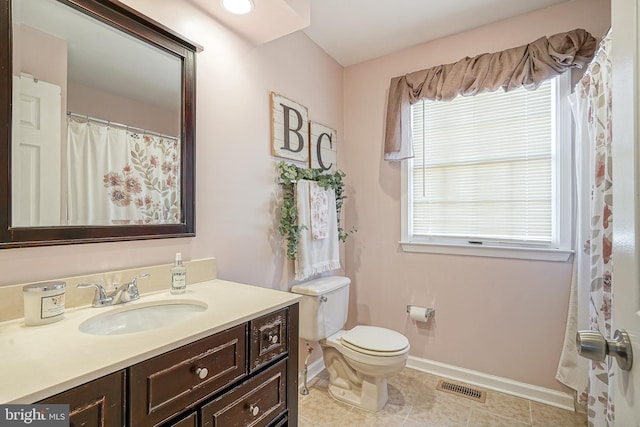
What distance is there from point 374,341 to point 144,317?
126cm

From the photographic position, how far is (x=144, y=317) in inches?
45.3

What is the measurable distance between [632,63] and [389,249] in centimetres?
201

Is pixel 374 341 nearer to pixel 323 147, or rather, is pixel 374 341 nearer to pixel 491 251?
pixel 491 251

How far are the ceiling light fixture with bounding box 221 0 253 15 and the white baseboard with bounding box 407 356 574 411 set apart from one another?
2.49 m

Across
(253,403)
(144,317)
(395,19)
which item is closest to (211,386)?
(253,403)

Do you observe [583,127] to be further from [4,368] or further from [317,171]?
[4,368]

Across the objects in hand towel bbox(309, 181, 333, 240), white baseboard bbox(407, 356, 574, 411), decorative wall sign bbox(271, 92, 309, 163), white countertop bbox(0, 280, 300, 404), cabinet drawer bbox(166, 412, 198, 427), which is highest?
decorative wall sign bbox(271, 92, 309, 163)

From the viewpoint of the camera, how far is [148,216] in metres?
1.29

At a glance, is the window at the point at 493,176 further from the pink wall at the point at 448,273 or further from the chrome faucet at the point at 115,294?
the chrome faucet at the point at 115,294

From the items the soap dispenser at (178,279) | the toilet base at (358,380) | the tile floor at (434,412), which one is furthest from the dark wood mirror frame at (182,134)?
the tile floor at (434,412)

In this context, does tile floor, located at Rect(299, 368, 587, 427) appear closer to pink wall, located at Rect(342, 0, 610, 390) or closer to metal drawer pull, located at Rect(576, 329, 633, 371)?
pink wall, located at Rect(342, 0, 610, 390)

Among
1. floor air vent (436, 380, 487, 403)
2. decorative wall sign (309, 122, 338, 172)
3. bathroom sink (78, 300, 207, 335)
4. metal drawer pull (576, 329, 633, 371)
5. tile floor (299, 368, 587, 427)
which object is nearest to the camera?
metal drawer pull (576, 329, 633, 371)

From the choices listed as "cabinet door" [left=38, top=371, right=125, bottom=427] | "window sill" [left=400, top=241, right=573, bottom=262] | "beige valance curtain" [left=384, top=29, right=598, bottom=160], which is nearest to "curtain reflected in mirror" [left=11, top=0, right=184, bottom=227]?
"cabinet door" [left=38, top=371, right=125, bottom=427]

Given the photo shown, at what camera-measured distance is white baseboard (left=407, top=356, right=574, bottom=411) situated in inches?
75.5
